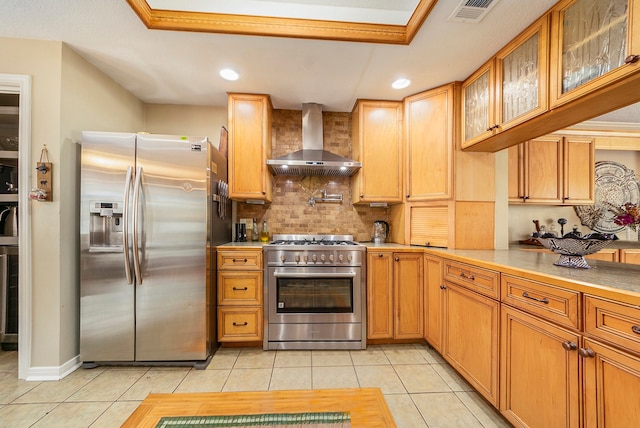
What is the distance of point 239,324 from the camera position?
2.32 m

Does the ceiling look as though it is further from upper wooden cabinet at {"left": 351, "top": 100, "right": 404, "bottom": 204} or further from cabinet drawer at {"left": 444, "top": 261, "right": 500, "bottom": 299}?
cabinet drawer at {"left": 444, "top": 261, "right": 500, "bottom": 299}

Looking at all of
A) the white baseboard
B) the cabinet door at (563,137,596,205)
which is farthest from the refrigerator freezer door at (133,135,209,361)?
the cabinet door at (563,137,596,205)

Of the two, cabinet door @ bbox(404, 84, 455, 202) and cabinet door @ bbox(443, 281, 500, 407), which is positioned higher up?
cabinet door @ bbox(404, 84, 455, 202)

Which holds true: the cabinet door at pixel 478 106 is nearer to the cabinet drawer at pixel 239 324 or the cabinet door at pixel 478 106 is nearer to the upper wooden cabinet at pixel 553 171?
the upper wooden cabinet at pixel 553 171

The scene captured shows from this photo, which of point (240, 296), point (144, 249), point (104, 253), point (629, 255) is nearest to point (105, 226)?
point (104, 253)

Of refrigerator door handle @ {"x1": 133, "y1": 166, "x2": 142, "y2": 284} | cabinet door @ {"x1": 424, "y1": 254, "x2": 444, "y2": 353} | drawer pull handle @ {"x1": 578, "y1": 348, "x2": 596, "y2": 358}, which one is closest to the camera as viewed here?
drawer pull handle @ {"x1": 578, "y1": 348, "x2": 596, "y2": 358}

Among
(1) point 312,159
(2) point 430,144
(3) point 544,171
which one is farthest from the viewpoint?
(3) point 544,171

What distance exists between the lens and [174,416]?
2.50 ft

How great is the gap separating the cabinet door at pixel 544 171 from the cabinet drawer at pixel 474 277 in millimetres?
1706

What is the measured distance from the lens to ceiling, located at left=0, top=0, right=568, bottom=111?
164 cm

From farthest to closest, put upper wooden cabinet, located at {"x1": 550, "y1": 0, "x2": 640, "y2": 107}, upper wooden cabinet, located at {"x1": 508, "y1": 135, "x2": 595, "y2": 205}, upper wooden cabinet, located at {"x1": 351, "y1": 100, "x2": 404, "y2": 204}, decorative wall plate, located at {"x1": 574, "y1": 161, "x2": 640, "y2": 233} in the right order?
decorative wall plate, located at {"x1": 574, "y1": 161, "x2": 640, "y2": 233}, upper wooden cabinet, located at {"x1": 508, "y1": 135, "x2": 595, "y2": 205}, upper wooden cabinet, located at {"x1": 351, "y1": 100, "x2": 404, "y2": 204}, upper wooden cabinet, located at {"x1": 550, "y1": 0, "x2": 640, "y2": 107}

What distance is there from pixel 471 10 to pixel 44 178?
315 centimetres

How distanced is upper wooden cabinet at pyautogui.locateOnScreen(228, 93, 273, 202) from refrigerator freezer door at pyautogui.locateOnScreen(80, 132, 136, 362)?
0.88m

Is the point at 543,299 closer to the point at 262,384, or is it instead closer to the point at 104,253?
the point at 262,384
